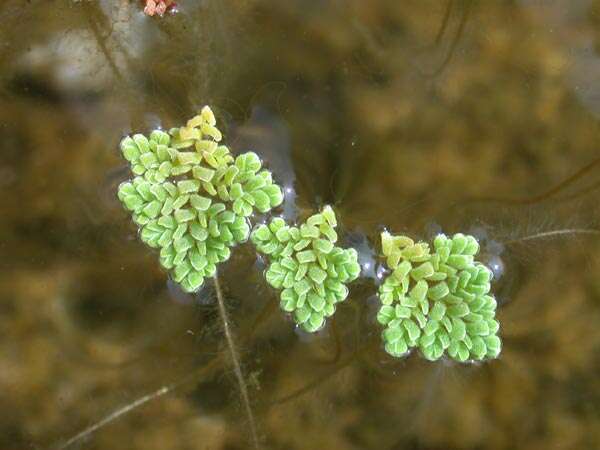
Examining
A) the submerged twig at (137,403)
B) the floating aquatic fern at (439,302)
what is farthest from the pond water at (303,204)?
the floating aquatic fern at (439,302)

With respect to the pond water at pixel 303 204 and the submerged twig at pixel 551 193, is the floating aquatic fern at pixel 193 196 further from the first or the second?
the submerged twig at pixel 551 193

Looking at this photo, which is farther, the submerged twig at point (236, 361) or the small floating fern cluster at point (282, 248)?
the submerged twig at point (236, 361)

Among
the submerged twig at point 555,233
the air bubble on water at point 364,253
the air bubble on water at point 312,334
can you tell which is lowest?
the air bubble on water at point 312,334

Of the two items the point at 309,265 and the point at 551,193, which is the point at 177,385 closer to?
the point at 309,265

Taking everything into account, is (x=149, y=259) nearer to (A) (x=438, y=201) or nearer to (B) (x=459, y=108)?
(A) (x=438, y=201)

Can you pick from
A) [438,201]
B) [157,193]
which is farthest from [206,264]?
[438,201]

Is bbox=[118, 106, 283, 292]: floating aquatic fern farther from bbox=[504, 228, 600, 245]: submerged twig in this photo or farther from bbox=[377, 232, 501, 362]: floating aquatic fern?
bbox=[504, 228, 600, 245]: submerged twig

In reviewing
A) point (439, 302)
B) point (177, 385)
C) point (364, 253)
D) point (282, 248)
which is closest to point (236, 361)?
point (177, 385)
